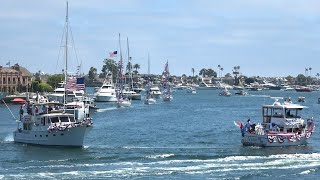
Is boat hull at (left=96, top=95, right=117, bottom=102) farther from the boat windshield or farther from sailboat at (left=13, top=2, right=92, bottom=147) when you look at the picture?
the boat windshield

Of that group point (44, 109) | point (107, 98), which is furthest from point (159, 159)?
point (107, 98)

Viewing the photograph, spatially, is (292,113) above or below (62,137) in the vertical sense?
above

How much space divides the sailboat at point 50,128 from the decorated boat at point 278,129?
51.2ft

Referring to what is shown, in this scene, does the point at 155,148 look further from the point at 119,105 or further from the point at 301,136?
the point at 119,105

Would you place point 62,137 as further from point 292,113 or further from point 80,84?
point 292,113

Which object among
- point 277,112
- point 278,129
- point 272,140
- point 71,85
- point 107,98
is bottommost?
point 272,140

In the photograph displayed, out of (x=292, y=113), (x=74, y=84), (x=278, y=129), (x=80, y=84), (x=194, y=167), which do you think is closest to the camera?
(x=194, y=167)

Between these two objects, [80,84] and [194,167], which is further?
[80,84]

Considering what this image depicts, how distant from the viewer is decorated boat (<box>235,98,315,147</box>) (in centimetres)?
6531

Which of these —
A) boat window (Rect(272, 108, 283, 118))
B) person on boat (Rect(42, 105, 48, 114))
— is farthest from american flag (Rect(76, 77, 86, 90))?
boat window (Rect(272, 108, 283, 118))

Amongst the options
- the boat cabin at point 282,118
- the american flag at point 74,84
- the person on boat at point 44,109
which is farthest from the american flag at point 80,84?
the boat cabin at point 282,118

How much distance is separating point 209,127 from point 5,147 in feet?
118

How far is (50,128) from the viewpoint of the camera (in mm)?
67000

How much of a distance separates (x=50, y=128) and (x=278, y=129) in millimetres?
21646
